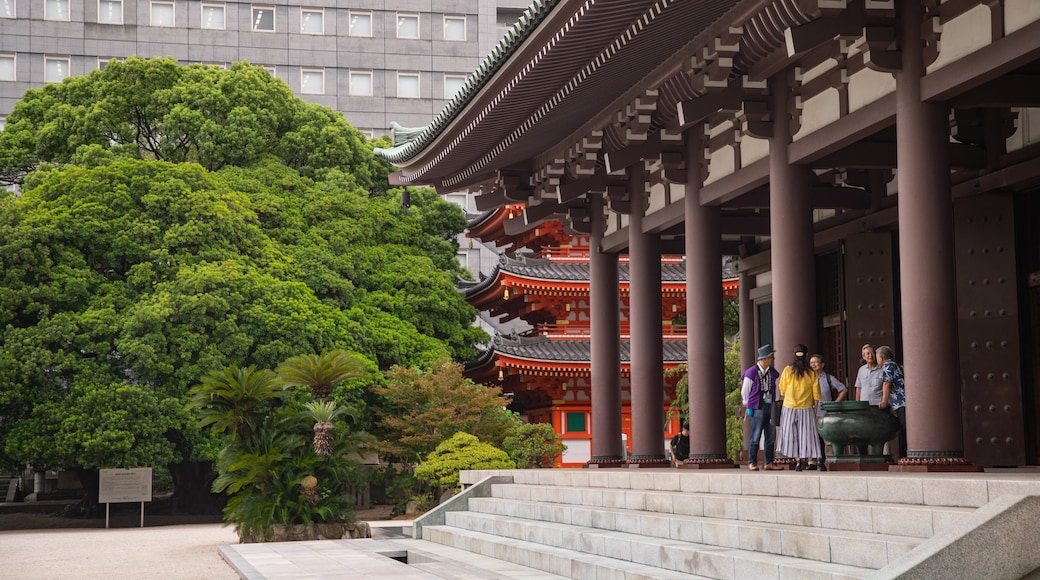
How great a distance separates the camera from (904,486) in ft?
28.6

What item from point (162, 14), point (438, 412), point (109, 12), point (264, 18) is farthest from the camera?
point (264, 18)

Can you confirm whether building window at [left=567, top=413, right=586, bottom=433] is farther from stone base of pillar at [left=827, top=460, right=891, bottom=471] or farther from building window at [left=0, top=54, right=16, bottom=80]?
building window at [left=0, top=54, right=16, bottom=80]

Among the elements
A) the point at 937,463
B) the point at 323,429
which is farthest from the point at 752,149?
the point at 323,429

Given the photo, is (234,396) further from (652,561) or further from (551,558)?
(652,561)

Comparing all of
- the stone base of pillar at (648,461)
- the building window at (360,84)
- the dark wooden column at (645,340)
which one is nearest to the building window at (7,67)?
the building window at (360,84)

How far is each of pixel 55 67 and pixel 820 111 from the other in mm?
50541

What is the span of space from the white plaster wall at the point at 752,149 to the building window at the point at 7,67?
48.6 m

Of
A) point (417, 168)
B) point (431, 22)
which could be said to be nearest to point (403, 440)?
point (417, 168)

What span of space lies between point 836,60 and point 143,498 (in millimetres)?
23867

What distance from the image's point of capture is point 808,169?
1359 centimetres

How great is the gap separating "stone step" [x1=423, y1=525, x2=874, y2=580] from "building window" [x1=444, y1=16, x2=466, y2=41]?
48.5 meters

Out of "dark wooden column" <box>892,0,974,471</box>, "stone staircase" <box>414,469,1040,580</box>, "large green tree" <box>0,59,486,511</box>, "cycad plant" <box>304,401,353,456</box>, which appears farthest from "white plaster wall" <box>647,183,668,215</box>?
"large green tree" <box>0,59,486,511</box>

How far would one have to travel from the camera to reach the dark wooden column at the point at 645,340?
18.3 metres

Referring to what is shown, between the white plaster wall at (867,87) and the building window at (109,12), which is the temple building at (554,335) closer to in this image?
the white plaster wall at (867,87)
